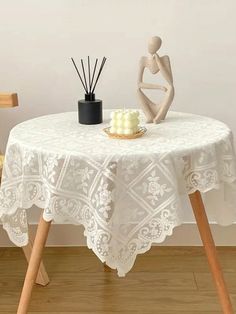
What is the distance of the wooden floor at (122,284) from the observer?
69.5 inches

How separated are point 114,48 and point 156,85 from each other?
534 millimetres

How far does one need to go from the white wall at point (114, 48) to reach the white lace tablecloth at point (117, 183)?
72 centimetres

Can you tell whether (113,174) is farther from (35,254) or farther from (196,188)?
(35,254)

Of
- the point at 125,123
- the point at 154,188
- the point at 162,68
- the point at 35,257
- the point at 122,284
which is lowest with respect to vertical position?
the point at 122,284

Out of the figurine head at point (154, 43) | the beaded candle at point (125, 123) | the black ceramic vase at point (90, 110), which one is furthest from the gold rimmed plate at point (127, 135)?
the figurine head at point (154, 43)

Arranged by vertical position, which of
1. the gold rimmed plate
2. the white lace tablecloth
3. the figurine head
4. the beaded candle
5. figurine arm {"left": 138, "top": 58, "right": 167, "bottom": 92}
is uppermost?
the figurine head

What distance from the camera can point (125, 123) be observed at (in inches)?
55.9

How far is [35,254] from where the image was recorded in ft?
4.75

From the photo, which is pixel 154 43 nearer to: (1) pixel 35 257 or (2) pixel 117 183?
(2) pixel 117 183

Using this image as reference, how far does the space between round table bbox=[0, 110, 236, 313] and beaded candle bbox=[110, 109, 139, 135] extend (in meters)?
0.04

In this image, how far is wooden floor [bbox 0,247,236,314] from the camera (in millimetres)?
1765

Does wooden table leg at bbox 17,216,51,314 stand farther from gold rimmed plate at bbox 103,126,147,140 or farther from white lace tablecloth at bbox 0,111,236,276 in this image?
gold rimmed plate at bbox 103,126,147,140

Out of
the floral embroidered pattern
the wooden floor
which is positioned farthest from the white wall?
the floral embroidered pattern

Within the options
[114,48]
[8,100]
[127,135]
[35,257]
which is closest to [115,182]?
[127,135]
